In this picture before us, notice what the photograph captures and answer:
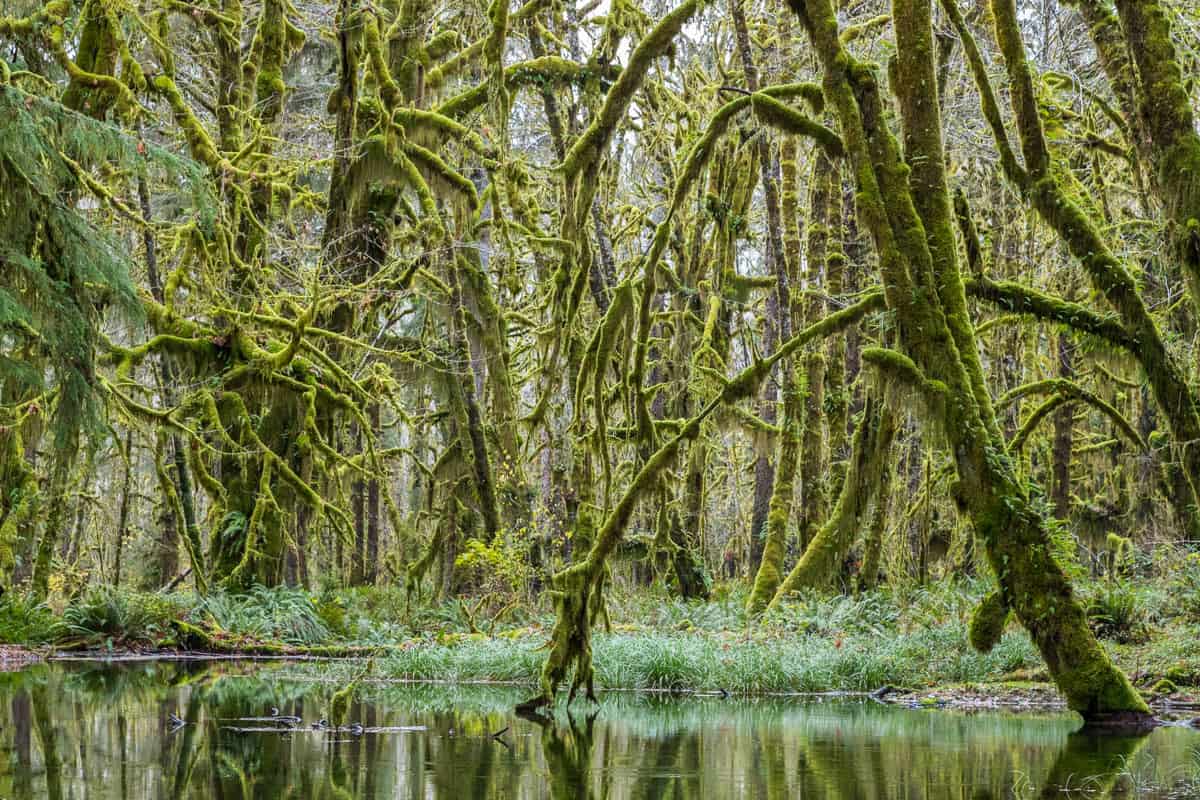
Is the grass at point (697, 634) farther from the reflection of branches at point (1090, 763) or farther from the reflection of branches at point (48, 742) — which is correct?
the reflection of branches at point (48, 742)

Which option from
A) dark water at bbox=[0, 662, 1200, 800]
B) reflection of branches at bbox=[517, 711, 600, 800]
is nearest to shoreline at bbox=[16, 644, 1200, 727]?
dark water at bbox=[0, 662, 1200, 800]

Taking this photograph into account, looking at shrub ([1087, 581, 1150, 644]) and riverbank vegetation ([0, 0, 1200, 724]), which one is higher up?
riverbank vegetation ([0, 0, 1200, 724])

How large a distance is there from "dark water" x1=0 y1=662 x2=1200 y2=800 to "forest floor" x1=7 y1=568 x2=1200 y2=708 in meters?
1.13

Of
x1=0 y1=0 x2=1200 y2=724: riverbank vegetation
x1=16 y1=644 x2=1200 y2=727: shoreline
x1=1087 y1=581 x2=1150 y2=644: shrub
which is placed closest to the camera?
x1=0 y1=0 x2=1200 y2=724: riverbank vegetation

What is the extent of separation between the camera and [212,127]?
2020 centimetres

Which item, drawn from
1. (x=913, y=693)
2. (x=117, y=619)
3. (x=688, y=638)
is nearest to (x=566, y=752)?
(x=913, y=693)

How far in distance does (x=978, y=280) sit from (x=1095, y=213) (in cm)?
496

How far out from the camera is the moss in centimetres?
944

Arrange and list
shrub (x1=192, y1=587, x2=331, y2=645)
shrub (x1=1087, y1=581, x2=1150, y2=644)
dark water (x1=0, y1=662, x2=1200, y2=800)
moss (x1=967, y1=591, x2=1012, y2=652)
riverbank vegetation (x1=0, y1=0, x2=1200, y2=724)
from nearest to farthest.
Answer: dark water (x1=0, y1=662, x2=1200, y2=800) → moss (x1=967, y1=591, x2=1012, y2=652) → riverbank vegetation (x1=0, y1=0, x2=1200, y2=724) → shrub (x1=1087, y1=581, x2=1150, y2=644) → shrub (x1=192, y1=587, x2=331, y2=645)

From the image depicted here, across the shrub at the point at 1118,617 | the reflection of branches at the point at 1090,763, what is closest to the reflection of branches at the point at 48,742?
the reflection of branches at the point at 1090,763

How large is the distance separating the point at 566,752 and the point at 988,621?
3.74 metres

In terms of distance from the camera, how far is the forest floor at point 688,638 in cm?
1195

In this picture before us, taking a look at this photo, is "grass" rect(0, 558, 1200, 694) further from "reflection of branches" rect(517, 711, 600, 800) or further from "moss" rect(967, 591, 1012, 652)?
"reflection of branches" rect(517, 711, 600, 800)

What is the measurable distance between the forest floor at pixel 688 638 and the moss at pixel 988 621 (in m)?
1.44
